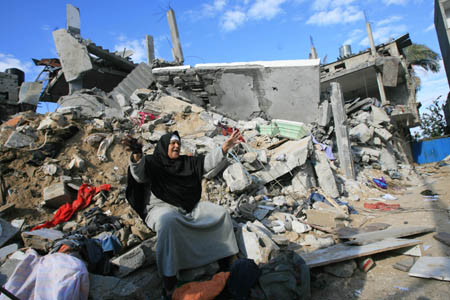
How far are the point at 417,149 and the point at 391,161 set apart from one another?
1003cm

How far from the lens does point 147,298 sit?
2.19 meters

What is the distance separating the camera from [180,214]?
7.92 ft

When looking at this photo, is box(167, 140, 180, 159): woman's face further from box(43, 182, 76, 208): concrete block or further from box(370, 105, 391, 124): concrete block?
box(370, 105, 391, 124): concrete block

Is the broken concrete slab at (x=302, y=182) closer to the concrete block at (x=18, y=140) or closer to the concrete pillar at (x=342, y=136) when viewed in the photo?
the concrete pillar at (x=342, y=136)

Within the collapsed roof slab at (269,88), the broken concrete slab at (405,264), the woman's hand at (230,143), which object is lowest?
the broken concrete slab at (405,264)

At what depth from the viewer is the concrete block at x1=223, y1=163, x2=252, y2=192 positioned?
4.40 meters

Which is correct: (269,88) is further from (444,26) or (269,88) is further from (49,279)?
(444,26)

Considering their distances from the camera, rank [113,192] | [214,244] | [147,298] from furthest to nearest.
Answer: [113,192], [214,244], [147,298]

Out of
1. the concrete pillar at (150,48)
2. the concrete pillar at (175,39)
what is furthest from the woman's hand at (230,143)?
the concrete pillar at (150,48)

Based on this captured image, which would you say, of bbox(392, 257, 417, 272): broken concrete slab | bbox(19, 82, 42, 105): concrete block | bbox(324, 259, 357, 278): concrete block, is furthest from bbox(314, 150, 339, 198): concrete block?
bbox(19, 82, 42, 105): concrete block

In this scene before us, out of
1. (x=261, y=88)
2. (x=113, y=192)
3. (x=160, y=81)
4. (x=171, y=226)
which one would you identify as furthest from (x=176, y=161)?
(x=160, y=81)

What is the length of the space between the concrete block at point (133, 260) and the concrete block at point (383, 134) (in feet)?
26.6

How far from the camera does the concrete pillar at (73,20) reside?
29.2 ft

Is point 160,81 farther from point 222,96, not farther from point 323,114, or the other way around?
point 323,114
